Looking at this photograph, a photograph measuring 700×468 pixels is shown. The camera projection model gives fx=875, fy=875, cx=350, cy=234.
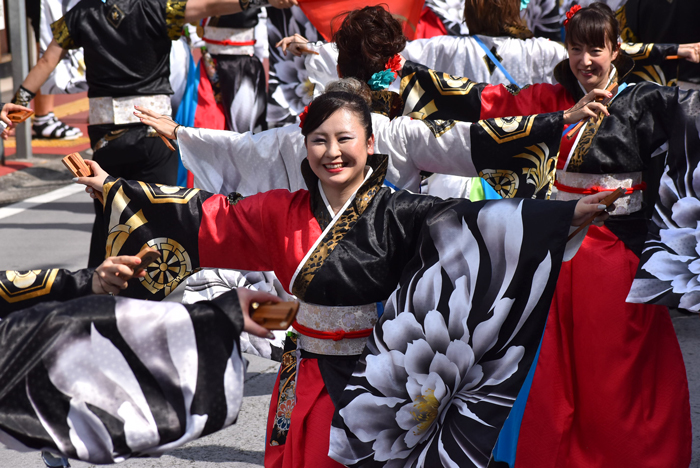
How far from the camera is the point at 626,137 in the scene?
2799mm

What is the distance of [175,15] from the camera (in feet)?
13.5

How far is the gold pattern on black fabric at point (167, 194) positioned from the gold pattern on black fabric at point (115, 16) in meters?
1.88

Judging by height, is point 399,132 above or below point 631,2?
below

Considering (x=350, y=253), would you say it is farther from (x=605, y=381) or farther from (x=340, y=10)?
(x=340, y=10)

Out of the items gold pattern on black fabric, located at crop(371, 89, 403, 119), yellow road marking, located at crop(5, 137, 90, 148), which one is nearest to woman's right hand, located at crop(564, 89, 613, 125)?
gold pattern on black fabric, located at crop(371, 89, 403, 119)

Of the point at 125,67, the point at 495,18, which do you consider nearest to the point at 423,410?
the point at 495,18

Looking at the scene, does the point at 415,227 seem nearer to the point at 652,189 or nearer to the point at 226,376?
the point at 226,376

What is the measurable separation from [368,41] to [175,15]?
153cm

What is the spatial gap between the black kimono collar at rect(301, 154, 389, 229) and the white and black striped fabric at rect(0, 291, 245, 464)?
584 mm

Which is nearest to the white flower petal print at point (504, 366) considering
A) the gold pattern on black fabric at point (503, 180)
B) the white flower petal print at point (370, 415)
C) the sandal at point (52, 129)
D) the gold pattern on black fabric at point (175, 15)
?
the white flower petal print at point (370, 415)

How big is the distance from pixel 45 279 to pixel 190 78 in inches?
152

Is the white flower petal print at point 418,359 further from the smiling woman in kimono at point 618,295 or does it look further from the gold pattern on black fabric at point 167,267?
the gold pattern on black fabric at point 167,267

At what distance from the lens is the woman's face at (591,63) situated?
9.57 feet

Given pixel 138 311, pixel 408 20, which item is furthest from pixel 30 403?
pixel 408 20
